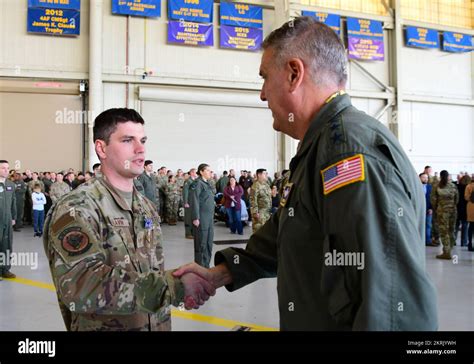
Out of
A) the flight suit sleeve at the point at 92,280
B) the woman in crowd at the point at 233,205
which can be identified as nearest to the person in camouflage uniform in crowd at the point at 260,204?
the woman in crowd at the point at 233,205

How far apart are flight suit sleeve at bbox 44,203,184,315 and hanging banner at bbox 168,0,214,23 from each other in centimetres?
1514

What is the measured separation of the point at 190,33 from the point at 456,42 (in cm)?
1238

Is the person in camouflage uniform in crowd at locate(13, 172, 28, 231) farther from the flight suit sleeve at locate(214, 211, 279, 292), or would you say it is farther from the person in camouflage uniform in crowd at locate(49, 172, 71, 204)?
the flight suit sleeve at locate(214, 211, 279, 292)

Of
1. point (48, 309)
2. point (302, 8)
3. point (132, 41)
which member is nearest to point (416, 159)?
point (302, 8)

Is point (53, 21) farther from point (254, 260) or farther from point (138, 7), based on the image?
point (254, 260)

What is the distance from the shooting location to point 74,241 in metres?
1.63

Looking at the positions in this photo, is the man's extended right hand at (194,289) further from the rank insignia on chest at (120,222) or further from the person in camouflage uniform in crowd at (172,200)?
the person in camouflage uniform in crowd at (172,200)

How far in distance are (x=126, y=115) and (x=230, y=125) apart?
1488cm

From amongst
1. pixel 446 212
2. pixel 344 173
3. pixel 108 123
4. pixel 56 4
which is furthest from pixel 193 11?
pixel 344 173

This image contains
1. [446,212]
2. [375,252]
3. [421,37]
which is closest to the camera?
[375,252]

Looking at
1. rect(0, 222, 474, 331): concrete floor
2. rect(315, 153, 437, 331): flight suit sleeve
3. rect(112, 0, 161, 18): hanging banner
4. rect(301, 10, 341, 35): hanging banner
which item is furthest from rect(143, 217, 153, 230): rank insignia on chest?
rect(301, 10, 341, 35): hanging banner

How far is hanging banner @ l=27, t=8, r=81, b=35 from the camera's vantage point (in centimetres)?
1420

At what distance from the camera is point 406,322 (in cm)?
104

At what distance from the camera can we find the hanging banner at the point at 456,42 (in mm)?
18875
